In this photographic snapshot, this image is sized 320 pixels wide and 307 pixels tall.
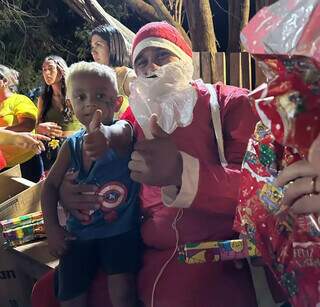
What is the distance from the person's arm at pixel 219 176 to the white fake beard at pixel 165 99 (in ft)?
0.28

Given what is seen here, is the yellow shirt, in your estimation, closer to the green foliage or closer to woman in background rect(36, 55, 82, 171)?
woman in background rect(36, 55, 82, 171)

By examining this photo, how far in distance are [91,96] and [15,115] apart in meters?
2.51

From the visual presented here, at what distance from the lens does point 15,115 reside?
12.7 feet

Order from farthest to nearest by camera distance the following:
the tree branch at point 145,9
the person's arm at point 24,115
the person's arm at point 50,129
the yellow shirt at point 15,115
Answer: the tree branch at point 145,9 → the person's arm at point 24,115 → the yellow shirt at point 15,115 → the person's arm at point 50,129

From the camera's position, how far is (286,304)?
1.35 meters

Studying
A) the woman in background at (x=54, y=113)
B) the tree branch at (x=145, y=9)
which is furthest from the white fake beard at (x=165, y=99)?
the tree branch at (x=145, y=9)

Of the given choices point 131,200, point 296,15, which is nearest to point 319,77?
point 296,15

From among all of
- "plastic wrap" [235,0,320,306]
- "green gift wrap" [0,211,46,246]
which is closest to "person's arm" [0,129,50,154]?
"green gift wrap" [0,211,46,246]

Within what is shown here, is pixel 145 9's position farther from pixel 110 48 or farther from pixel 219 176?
pixel 219 176

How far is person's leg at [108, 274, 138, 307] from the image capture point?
145 centimetres

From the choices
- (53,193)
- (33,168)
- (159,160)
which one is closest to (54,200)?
(53,193)

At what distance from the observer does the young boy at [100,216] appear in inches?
58.6

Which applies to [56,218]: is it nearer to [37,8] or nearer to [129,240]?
[129,240]

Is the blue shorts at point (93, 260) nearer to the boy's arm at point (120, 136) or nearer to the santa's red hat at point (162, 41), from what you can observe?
the boy's arm at point (120, 136)
